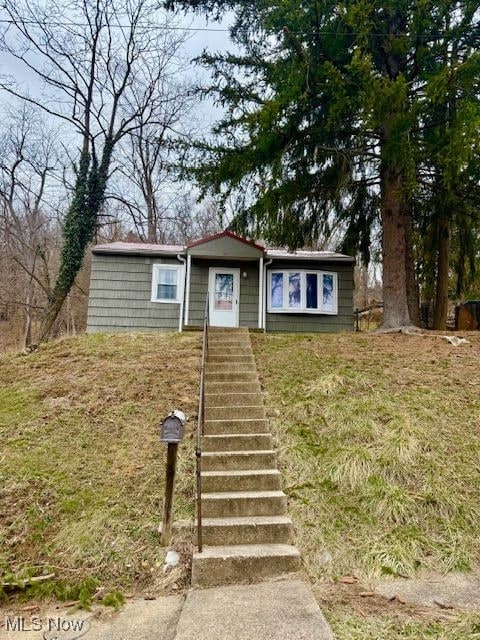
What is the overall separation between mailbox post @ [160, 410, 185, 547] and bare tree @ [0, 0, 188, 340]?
10.5 metres

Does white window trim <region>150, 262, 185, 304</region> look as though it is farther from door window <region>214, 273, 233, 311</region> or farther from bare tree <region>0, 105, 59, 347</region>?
bare tree <region>0, 105, 59, 347</region>

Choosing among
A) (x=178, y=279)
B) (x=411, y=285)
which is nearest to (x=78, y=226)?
(x=178, y=279)

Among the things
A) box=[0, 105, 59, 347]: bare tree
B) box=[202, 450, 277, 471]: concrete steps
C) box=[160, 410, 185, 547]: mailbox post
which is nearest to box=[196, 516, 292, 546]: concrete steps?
box=[160, 410, 185, 547]: mailbox post

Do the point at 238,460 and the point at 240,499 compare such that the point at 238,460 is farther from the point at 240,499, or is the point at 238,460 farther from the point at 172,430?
the point at 172,430

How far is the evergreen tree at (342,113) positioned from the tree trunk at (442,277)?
2.9 inches

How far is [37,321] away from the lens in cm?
2294

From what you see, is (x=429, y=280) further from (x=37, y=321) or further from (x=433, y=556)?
(x=37, y=321)

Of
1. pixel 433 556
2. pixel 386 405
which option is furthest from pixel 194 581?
pixel 386 405

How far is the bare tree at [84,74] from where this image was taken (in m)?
12.6

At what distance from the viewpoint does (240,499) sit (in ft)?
11.8

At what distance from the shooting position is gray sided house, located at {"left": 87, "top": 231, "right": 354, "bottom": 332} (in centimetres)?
1064

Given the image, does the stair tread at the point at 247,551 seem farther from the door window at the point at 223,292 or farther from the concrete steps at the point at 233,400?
the door window at the point at 223,292

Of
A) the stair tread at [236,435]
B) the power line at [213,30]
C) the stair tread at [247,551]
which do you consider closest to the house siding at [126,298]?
the power line at [213,30]

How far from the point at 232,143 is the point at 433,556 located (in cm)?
827
